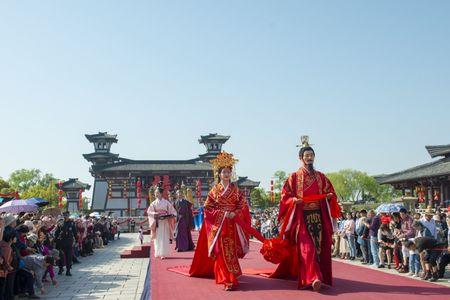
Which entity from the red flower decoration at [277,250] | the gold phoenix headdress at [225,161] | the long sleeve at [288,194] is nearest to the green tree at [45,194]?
the gold phoenix headdress at [225,161]

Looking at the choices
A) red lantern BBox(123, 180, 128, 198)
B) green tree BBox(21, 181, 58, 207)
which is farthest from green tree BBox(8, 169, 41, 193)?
red lantern BBox(123, 180, 128, 198)

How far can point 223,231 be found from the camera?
6.79m

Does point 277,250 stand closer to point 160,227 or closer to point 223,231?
point 223,231

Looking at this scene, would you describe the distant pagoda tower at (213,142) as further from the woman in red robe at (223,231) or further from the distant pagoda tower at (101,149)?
the woman in red robe at (223,231)

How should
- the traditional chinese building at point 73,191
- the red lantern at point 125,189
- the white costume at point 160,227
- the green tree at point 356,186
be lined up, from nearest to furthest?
1. the white costume at point 160,227
2. the red lantern at point 125,189
3. the traditional chinese building at point 73,191
4. the green tree at point 356,186

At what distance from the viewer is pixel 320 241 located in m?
6.30

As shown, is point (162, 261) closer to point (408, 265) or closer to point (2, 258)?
point (2, 258)

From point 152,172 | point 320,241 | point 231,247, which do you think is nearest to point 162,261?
point 231,247

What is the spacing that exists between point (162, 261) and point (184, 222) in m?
2.79

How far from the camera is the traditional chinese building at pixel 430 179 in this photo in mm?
26422

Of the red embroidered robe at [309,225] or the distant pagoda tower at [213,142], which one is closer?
the red embroidered robe at [309,225]

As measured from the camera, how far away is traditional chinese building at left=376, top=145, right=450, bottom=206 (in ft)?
86.7

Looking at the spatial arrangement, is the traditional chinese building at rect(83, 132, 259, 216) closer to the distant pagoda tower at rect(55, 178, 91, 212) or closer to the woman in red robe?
the distant pagoda tower at rect(55, 178, 91, 212)

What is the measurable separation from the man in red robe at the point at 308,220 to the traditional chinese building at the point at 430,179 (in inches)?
772
